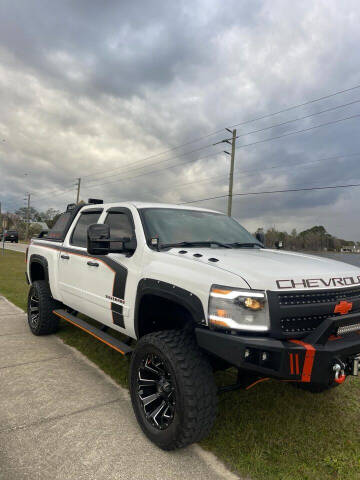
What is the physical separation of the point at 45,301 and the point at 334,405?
3.94 m

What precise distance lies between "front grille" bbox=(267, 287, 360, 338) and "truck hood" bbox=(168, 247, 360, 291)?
0.05 metres

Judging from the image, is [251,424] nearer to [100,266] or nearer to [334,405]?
[334,405]

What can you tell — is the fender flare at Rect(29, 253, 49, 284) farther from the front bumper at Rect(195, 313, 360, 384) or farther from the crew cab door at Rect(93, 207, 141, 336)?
the front bumper at Rect(195, 313, 360, 384)

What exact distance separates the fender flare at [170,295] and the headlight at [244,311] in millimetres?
187

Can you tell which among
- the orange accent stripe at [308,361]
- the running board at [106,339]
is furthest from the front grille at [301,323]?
the running board at [106,339]

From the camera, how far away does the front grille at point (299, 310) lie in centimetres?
221

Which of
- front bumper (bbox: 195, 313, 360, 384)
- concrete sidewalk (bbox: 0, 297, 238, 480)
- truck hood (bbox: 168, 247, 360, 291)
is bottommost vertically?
concrete sidewalk (bbox: 0, 297, 238, 480)

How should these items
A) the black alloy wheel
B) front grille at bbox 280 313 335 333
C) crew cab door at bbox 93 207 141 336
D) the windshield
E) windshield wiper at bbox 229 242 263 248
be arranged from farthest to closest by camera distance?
windshield wiper at bbox 229 242 263 248
the windshield
crew cab door at bbox 93 207 141 336
the black alloy wheel
front grille at bbox 280 313 335 333

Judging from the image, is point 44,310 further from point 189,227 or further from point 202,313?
point 202,313

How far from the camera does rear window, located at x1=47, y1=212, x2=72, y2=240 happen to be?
4.88 metres

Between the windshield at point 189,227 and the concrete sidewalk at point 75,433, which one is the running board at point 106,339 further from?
the windshield at point 189,227

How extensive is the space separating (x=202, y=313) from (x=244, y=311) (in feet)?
0.99

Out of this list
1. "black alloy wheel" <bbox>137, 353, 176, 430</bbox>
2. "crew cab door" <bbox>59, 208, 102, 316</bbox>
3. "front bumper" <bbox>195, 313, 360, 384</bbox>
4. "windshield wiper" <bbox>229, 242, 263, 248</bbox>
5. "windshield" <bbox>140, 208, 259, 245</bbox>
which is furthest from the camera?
"crew cab door" <bbox>59, 208, 102, 316</bbox>

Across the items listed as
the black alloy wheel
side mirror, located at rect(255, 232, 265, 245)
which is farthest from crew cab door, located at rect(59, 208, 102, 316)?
side mirror, located at rect(255, 232, 265, 245)
